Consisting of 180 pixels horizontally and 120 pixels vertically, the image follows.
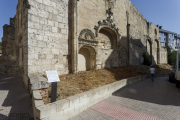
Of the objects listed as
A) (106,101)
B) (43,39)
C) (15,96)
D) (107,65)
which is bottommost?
(106,101)

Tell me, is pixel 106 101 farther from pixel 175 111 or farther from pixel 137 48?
pixel 137 48

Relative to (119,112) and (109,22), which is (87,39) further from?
(119,112)

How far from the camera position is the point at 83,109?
13.2 feet

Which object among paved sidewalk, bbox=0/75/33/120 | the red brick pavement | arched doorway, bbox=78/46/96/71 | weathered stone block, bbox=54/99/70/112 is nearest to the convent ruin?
arched doorway, bbox=78/46/96/71

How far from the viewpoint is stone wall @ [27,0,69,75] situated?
16.9ft

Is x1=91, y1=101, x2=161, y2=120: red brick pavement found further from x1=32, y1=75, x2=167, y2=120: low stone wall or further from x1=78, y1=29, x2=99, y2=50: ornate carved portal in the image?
x1=78, y1=29, x2=99, y2=50: ornate carved portal

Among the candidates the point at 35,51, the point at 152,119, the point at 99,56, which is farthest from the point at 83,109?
the point at 99,56

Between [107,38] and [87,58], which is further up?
[107,38]

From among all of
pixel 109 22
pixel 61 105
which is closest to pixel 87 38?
pixel 109 22

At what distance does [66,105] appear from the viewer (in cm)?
338

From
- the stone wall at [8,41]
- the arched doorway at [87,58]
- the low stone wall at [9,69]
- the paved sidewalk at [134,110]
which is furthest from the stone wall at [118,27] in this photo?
the stone wall at [8,41]

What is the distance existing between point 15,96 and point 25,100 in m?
0.77

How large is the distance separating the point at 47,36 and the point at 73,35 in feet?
5.51

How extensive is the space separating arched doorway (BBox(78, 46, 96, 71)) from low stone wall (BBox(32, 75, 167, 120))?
3.48 meters
